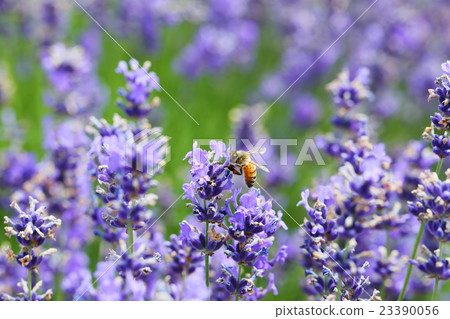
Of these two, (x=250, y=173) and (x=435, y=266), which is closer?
(x=435, y=266)

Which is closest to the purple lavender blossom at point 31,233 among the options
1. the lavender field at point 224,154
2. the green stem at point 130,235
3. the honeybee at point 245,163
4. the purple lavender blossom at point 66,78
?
the lavender field at point 224,154

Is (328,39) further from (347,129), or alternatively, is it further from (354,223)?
(354,223)

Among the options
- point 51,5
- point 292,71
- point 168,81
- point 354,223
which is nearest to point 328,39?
point 292,71

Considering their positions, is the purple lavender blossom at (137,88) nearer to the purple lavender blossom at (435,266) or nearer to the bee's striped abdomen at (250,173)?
the bee's striped abdomen at (250,173)

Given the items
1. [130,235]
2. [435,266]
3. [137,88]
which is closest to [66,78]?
[137,88]

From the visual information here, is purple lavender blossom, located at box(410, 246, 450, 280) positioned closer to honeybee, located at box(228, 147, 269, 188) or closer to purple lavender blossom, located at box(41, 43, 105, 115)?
honeybee, located at box(228, 147, 269, 188)

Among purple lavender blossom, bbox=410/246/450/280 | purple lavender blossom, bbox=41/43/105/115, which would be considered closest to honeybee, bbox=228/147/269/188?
purple lavender blossom, bbox=410/246/450/280

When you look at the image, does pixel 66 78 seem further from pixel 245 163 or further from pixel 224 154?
pixel 224 154

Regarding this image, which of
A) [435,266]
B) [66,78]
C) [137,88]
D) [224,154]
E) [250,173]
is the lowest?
[435,266]
